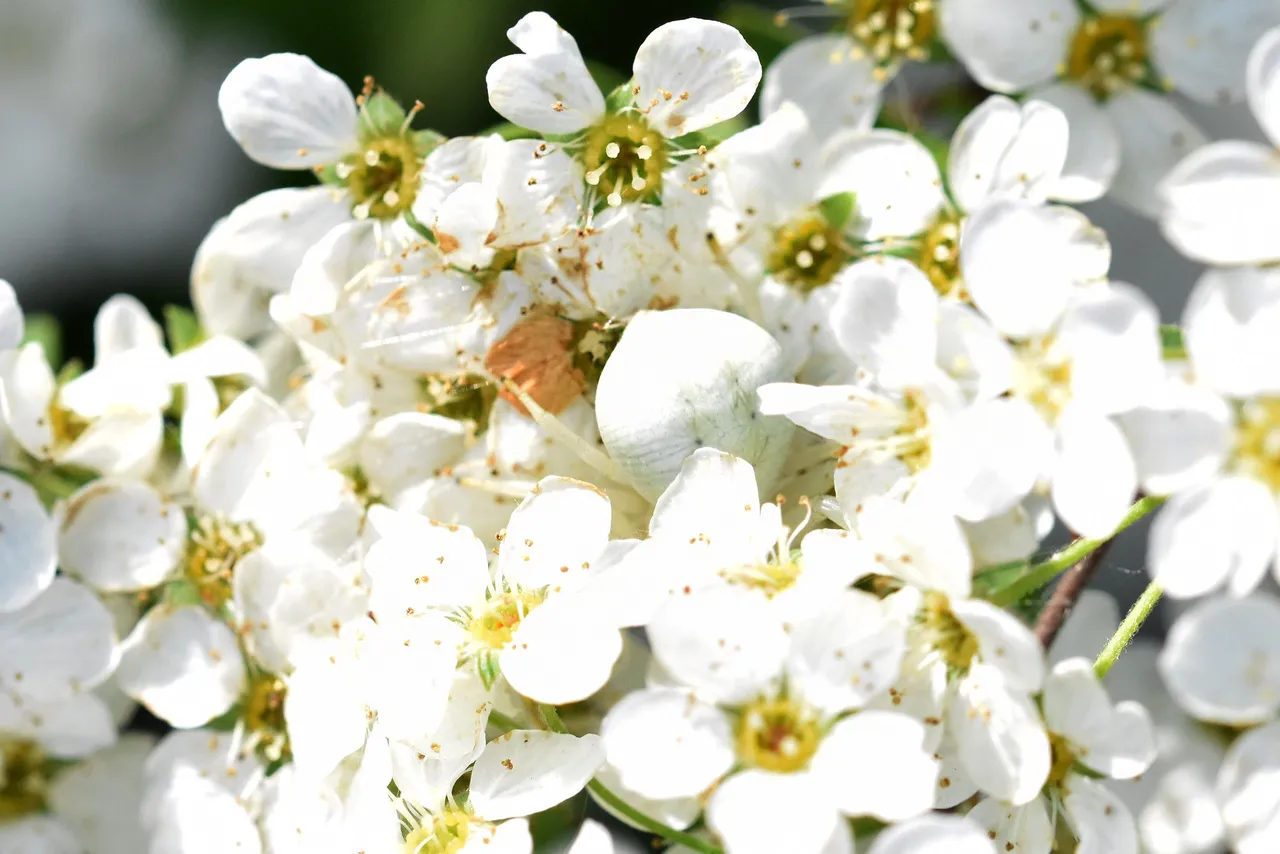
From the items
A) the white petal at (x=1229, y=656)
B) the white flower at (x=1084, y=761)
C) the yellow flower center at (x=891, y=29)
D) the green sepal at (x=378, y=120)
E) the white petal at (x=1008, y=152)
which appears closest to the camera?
the white petal at (x=1229, y=656)

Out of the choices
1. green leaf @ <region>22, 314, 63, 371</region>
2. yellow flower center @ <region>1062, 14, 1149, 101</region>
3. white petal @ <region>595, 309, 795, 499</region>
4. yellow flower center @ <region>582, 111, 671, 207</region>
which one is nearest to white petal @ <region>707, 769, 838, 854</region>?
white petal @ <region>595, 309, 795, 499</region>

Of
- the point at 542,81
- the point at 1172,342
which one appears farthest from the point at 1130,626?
the point at 542,81

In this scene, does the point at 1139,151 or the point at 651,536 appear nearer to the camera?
the point at 651,536

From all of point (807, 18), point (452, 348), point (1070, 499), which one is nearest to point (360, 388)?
point (452, 348)

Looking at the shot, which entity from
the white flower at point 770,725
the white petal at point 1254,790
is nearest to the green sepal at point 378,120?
the white flower at point 770,725

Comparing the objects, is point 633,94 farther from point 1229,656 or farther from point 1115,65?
point 1229,656

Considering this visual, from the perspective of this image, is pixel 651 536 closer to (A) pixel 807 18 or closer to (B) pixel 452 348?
(B) pixel 452 348

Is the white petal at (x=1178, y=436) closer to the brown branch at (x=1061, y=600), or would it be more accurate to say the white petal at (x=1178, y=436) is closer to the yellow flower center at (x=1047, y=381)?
the yellow flower center at (x=1047, y=381)
